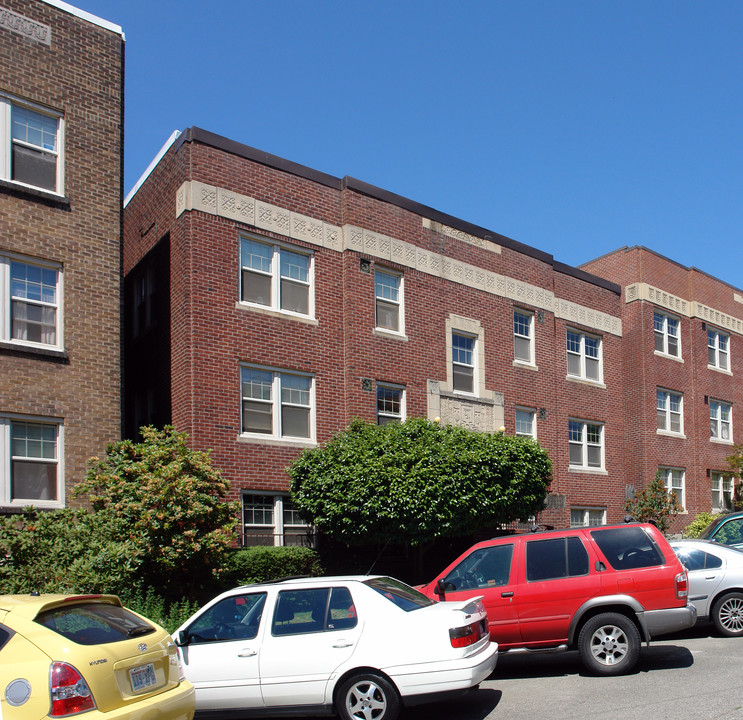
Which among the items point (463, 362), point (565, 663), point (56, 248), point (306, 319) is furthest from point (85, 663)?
point (463, 362)

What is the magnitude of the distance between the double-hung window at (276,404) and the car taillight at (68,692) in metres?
11.3

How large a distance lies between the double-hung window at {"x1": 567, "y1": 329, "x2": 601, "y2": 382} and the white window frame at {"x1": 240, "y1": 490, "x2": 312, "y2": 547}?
11064mm

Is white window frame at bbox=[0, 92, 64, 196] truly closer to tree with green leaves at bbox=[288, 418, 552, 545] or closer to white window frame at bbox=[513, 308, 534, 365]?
tree with green leaves at bbox=[288, 418, 552, 545]

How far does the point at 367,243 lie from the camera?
20.0m

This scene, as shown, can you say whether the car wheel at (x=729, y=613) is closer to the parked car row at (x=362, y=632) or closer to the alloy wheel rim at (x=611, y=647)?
the parked car row at (x=362, y=632)

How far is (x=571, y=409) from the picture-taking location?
984 inches

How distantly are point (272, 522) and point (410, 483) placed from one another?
3.38 metres

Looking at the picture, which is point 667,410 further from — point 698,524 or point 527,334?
point 527,334

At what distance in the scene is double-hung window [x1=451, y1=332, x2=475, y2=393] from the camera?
71.0 ft

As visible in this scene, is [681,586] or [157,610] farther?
[157,610]

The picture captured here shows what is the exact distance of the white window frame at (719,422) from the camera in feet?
101

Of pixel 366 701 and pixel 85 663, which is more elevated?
pixel 85 663

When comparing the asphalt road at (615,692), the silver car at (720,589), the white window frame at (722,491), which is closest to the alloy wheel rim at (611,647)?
the asphalt road at (615,692)

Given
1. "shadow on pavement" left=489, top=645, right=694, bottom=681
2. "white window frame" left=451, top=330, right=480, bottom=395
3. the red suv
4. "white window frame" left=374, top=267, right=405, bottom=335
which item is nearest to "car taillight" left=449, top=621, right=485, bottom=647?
the red suv
